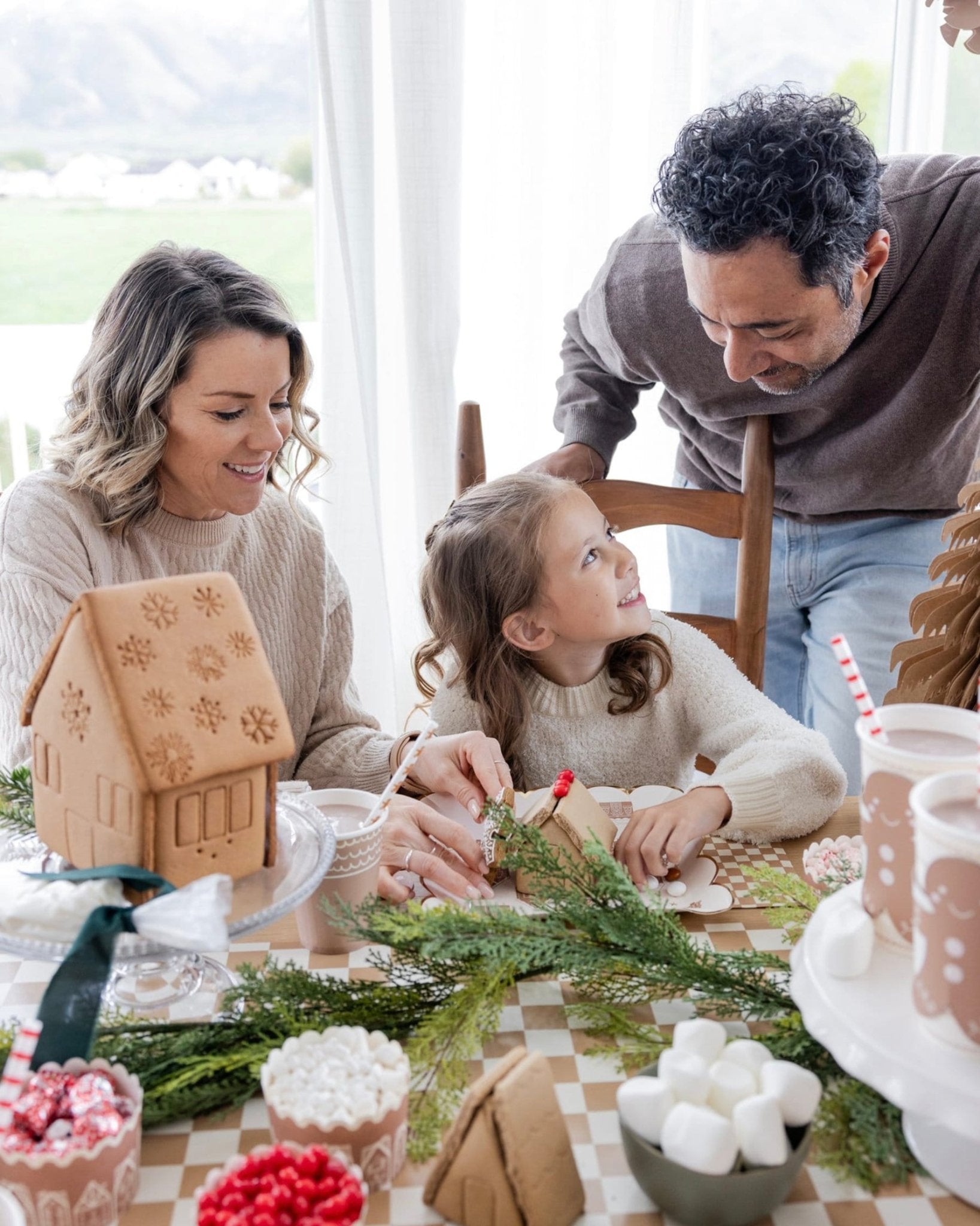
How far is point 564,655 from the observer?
170 cm

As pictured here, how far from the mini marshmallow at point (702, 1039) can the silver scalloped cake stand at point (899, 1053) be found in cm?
6

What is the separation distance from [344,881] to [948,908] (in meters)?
0.53

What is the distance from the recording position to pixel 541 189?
101 inches

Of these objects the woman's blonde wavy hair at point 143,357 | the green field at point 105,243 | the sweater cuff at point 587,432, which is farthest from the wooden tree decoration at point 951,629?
the green field at point 105,243

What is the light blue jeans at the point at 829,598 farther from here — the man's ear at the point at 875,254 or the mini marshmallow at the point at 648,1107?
the mini marshmallow at the point at 648,1107

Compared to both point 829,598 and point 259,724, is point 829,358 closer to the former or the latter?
point 829,598

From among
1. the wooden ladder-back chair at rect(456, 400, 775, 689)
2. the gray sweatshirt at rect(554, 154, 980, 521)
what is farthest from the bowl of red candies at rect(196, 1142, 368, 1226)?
the gray sweatshirt at rect(554, 154, 980, 521)

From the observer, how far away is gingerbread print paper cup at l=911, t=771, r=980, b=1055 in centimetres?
64

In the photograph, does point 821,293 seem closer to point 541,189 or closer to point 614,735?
point 614,735

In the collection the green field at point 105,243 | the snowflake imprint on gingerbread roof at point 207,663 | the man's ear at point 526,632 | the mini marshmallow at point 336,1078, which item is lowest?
the man's ear at point 526,632

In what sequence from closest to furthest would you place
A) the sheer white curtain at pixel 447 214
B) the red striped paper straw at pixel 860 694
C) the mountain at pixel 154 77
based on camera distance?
1. the red striped paper straw at pixel 860 694
2. the sheer white curtain at pixel 447 214
3. the mountain at pixel 154 77

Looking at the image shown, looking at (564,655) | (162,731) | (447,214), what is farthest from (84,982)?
(447,214)

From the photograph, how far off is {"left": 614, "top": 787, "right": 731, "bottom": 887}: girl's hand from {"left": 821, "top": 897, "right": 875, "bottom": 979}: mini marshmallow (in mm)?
422

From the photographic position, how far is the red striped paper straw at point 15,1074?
0.71 meters
